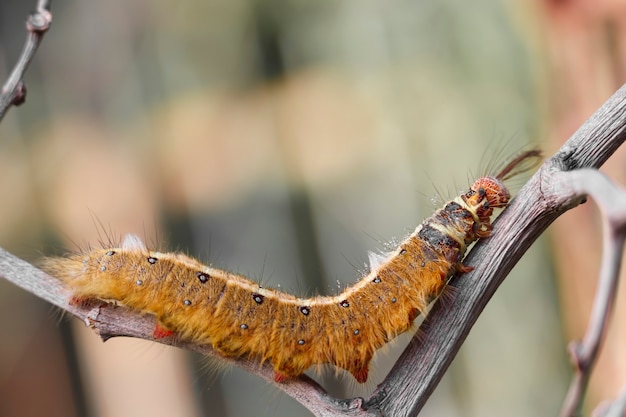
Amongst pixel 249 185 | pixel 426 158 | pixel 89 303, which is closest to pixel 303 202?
pixel 249 185

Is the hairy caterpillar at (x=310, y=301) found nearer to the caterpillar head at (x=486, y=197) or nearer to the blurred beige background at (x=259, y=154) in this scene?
the caterpillar head at (x=486, y=197)

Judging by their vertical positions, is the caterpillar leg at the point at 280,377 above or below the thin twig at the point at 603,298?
below

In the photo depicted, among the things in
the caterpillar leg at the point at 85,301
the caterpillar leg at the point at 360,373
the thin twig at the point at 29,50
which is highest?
the thin twig at the point at 29,50

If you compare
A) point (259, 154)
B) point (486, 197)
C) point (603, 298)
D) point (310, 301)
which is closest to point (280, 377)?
point (310, 301)

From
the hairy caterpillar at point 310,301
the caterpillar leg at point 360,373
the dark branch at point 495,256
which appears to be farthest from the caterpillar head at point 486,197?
the caterpillar leg at point 360,373

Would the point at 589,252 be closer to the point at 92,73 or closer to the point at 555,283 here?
the point at 555,283

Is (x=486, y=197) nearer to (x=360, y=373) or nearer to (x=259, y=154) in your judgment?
(x=360, y=373)
